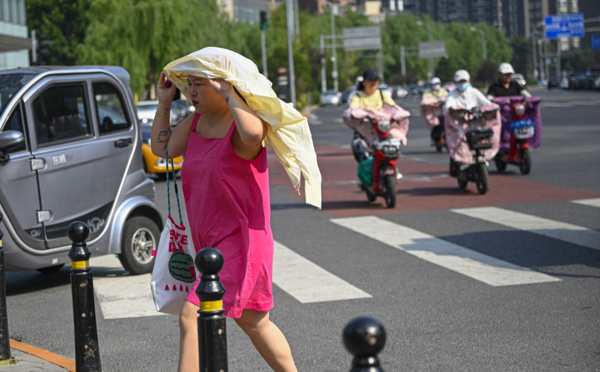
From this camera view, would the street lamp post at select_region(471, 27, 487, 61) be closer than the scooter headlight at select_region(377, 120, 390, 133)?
No

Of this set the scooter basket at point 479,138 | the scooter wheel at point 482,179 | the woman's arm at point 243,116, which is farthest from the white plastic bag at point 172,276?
the scooter basket at point 479,138

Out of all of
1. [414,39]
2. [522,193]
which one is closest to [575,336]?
[522,193]

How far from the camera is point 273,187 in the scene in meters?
17.4

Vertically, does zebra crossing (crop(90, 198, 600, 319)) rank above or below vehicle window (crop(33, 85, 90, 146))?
below

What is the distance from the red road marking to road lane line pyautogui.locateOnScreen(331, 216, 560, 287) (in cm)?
99

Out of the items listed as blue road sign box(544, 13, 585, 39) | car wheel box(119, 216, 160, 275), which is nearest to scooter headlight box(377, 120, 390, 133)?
car wheel box(119, 216, 160, 275)

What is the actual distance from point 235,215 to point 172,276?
0.44 meters

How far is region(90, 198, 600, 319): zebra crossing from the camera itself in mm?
8016

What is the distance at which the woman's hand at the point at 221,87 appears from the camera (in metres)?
4.39

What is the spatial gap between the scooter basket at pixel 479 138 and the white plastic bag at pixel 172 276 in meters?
10.7

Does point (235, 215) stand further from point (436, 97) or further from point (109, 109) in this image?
point (436, 97)

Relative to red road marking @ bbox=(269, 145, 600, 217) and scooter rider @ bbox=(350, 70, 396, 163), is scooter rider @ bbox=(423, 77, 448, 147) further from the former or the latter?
scooter rider @ bbox=(350, 70, 396, 163)

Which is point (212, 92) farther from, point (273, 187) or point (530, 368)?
point (273, 187)

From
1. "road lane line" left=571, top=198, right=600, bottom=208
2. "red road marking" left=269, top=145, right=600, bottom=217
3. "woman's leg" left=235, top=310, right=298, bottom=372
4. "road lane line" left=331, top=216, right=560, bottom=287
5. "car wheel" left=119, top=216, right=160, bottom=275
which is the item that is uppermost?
"woman's leg" left=235, top=310, right=298, bottom=372
